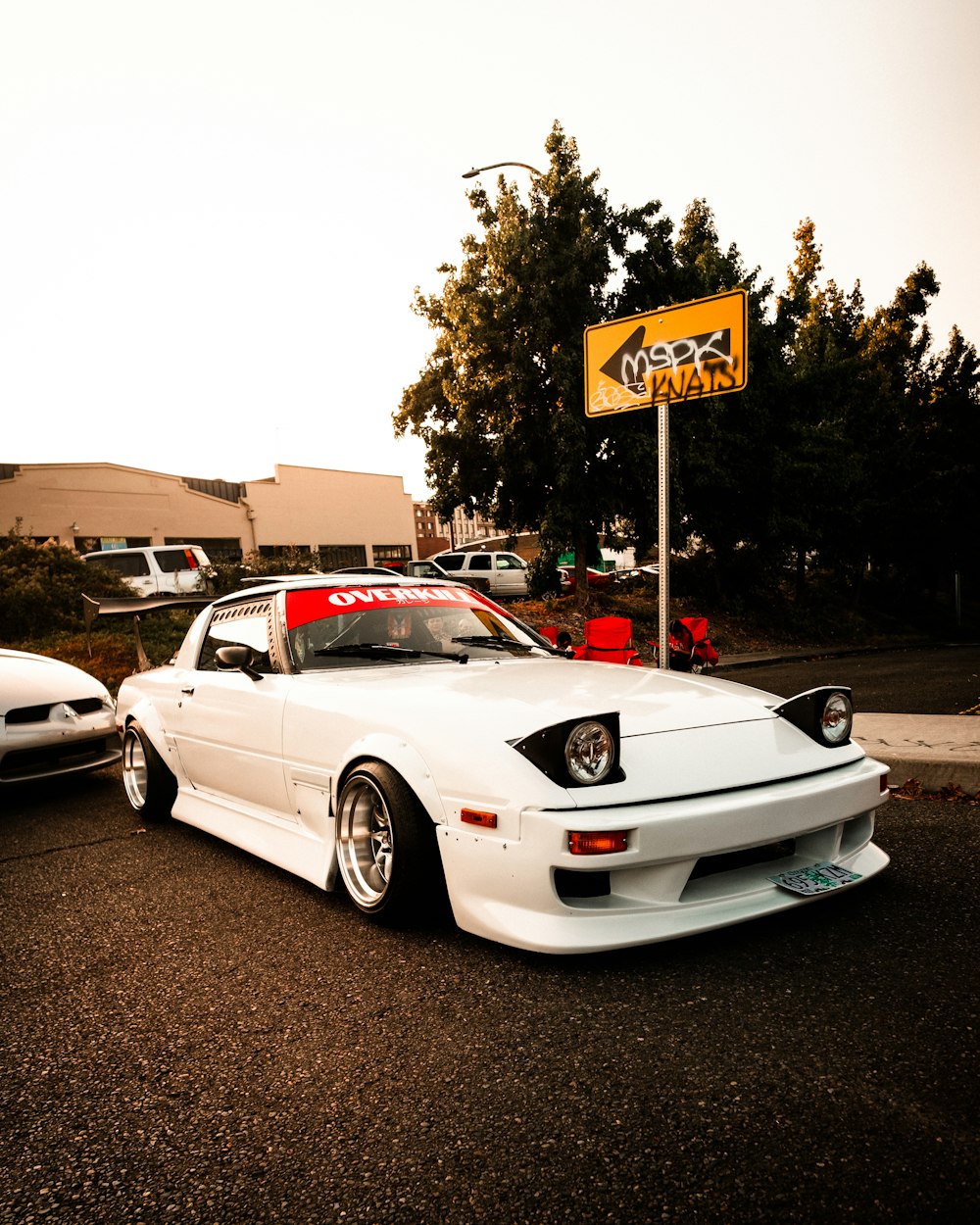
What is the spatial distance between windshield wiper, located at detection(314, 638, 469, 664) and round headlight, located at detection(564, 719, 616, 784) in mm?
1287

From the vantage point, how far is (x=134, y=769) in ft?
16.6

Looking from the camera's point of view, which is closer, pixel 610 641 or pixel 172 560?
pixel 610 641

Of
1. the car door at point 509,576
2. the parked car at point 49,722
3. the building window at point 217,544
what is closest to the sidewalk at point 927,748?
the parked car at point 49,722

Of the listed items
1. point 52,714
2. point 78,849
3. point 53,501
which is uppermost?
point 53,501

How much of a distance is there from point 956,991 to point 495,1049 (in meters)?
1.25

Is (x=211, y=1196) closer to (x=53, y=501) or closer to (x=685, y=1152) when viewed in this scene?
(x=685, y=1152)

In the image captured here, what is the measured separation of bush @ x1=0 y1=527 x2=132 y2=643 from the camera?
43.5 ft

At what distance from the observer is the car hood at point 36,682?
540 cm

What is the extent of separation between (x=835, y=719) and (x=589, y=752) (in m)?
1.06

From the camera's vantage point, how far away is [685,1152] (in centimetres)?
172

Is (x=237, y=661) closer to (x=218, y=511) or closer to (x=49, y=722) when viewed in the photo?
(x=49, y=722)

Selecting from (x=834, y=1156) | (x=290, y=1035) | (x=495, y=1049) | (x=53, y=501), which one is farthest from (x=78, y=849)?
(x=53, y=501)

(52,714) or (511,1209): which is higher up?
(52,714)

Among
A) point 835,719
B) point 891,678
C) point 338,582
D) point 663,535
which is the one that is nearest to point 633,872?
point 835,719
